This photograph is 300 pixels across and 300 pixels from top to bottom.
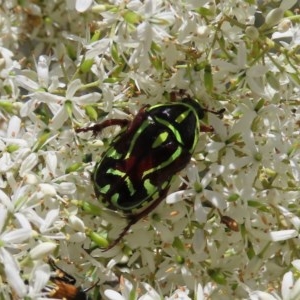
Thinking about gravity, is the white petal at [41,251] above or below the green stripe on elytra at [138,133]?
below

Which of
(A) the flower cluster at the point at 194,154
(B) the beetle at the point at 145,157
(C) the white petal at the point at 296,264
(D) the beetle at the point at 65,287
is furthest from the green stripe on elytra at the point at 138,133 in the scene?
(C) the white petal at the point at 296,264

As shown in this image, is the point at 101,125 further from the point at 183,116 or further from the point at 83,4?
the point at 83,4

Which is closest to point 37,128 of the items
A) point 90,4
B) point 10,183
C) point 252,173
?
point 10,183

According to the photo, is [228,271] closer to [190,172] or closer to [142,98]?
[190,172]

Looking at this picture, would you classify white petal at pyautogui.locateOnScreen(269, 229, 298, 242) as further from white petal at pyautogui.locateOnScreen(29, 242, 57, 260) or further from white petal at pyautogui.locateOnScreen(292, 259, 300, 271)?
white petal at pyautogui.locateOnScreen(29, 242, 57, 260)

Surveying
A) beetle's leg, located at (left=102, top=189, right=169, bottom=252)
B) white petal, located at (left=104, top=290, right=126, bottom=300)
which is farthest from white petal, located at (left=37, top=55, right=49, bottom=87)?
white petal, located at (left=104, top=290, right=126, bottom=300)

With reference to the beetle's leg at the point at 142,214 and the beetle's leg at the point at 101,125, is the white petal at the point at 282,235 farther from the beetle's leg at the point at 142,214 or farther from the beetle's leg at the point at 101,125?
the beetle's leg at the point at 101,125
